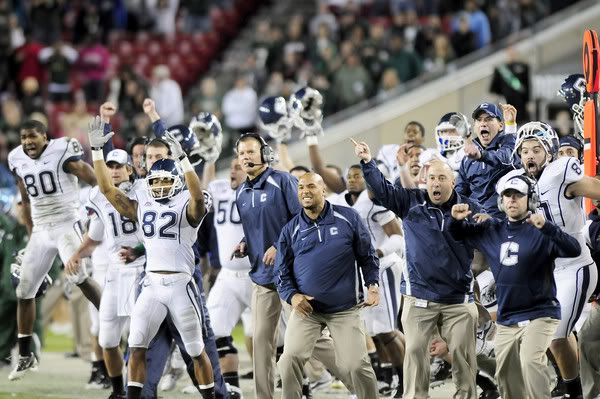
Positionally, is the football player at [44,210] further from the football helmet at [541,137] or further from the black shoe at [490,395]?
the football helmet at [541,137]

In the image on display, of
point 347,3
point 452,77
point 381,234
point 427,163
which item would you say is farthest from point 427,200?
point 347,3

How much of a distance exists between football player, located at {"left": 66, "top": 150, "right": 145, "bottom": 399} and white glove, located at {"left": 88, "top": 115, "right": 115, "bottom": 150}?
596 millimetres

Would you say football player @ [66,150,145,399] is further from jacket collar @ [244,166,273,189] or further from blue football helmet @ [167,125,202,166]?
jacket collar @ [244,166,273,189]

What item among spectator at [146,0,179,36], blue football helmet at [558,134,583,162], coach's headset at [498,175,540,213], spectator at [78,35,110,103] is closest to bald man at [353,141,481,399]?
coach's headset at [498,175,540,213]

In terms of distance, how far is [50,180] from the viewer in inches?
467

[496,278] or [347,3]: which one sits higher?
[347,3]

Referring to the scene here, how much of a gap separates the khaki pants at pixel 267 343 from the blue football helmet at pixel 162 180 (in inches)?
38.3

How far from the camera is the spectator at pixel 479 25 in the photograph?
62.4 feet

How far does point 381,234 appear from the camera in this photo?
11.7 meters

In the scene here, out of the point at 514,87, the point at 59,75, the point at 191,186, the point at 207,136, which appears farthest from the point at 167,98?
the point at 191,186

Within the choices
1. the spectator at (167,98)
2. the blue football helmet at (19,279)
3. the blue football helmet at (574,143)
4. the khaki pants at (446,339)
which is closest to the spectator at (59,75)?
the spectator at (167,98)

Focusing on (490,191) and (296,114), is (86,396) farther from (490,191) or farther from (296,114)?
(490,191)

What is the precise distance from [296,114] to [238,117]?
7.59 metres

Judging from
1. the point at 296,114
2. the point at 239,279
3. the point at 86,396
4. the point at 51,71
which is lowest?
the point at 86,396
